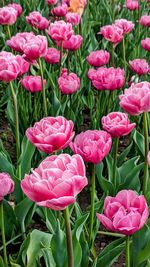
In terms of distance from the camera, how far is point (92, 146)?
1474mm

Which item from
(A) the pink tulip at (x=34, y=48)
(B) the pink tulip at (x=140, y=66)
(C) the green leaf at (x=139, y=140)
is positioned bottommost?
(C) the green leaf at (x=139, y=140)

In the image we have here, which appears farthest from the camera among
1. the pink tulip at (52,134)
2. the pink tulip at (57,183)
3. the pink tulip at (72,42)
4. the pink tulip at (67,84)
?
the pink tulip at (72,42)

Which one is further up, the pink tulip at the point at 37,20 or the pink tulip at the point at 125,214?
the pink tulip at the point at 125,214

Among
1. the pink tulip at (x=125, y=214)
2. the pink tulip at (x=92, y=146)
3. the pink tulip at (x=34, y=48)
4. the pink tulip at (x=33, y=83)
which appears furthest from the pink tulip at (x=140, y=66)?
the pink tulip at (x=125, y=214)

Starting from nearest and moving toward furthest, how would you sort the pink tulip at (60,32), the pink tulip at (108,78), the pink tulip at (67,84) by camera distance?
the pink tulip at (108,78)
the pink tulip at (67,84)
the pink tulip at (60,32)

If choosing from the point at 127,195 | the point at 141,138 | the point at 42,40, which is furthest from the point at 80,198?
the point at 127,195

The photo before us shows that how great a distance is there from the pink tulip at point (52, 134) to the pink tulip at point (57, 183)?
11.3 inches

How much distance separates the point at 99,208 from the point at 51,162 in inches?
27.8

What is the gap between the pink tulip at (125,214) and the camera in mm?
1235

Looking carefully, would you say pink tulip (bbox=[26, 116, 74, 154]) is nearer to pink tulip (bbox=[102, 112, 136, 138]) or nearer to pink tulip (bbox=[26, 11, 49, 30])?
pink tulip (bbox=[102, 112, 136, 138])

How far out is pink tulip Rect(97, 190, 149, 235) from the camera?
124 cm

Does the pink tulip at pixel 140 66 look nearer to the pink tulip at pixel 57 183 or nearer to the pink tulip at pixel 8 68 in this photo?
the pink tulip at pixel 8 68

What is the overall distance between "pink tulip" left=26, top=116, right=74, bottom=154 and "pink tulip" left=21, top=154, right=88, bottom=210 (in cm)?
29

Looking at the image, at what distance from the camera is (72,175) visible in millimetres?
1107
